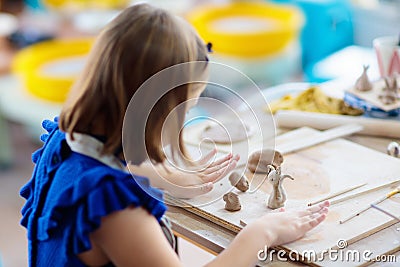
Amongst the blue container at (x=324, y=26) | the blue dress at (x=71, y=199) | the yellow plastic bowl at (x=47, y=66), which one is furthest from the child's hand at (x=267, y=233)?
the blue container at (x=324, y=26)

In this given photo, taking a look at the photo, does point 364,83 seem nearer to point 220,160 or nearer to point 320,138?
point 320,138

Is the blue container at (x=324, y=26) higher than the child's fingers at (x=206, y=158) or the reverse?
the reverse

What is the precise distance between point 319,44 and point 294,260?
7.13 feet

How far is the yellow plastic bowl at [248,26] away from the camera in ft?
8.54

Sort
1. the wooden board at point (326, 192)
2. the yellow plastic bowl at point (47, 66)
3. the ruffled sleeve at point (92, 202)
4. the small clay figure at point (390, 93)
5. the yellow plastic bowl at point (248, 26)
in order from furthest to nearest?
1. the yellow plastic bowl at point (248, 26)
2. the yellow plastic bowl at point (47, 66)
3. the small clay figure at point (390, 93)
4. the wooden board at point (326, 192)
5. the ruffled sleeve at point (92, 202)

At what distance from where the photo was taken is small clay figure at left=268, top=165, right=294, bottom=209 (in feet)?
3.34

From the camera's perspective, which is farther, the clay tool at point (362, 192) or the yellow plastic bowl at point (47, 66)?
the yellow plastic bowl at point (47, 66)

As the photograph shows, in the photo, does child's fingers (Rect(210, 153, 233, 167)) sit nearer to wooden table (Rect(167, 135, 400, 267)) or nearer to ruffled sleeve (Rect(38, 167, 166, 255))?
wooden table (Rect(167, 135, 400, 267))

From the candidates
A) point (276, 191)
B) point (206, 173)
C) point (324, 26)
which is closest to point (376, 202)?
point (276, 191)

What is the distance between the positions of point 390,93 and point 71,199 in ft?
2.33

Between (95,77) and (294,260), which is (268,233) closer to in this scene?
(294,260)

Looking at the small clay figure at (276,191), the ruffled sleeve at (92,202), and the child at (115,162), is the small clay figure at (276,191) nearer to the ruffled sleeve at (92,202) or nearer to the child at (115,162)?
the child at (115,162)

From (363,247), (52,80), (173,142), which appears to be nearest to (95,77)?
(173,142)

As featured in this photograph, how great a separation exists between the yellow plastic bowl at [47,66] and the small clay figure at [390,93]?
120cm
